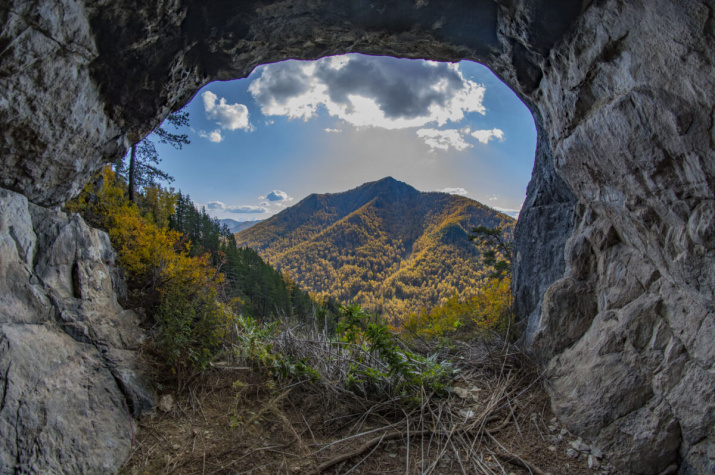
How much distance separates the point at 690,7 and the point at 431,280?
458ft

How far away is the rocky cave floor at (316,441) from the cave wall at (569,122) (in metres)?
0.34

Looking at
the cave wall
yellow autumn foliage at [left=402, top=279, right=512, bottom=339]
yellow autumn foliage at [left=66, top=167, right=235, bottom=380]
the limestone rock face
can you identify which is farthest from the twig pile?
the limestone rock face

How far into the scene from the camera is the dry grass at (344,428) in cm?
304

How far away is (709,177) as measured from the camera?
233 cm

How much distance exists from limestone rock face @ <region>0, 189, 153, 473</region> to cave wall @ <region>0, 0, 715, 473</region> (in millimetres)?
175

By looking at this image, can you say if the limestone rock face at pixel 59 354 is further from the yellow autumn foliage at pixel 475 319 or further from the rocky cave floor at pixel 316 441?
the yellow autumn foliage at pixel 475 319

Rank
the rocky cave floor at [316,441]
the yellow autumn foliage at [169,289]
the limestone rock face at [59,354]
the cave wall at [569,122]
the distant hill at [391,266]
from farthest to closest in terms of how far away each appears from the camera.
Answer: the distant hill at [391,266]
the yellow autumn foliage at [169,289]
the rocky cave floor at [316,441]
the limestone rock face at [59,354]
the cave wall at [569,122]

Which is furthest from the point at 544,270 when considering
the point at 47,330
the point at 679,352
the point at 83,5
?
the point at 83,5

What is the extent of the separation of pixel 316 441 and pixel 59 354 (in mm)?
3014

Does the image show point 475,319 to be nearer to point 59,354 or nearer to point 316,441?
point 316,441

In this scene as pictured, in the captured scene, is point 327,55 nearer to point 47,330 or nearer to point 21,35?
point 21,35

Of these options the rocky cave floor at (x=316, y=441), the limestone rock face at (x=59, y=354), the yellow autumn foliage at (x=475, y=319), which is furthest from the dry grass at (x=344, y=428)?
the yellow autumn foliage at (x=475, y=319)

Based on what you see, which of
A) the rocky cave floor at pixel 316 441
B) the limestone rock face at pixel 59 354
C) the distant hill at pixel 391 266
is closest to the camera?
the limestone rock face at pixel 59 354

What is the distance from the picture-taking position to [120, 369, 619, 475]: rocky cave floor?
3.01 metres
